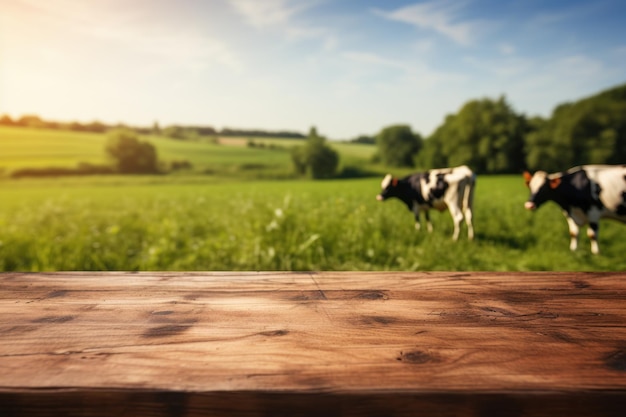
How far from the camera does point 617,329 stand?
41.8 inches

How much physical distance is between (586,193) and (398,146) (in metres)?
7.96

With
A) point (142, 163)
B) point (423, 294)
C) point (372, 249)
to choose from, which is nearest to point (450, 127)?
point (372, 249)

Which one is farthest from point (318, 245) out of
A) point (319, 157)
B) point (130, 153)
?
point (130, 153)

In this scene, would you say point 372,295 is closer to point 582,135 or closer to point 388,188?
point 388,188

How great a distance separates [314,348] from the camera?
95cm

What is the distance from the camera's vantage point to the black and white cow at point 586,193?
459 cm

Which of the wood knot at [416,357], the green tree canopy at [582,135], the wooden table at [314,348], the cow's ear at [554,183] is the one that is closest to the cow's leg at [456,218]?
the cow's ear at [554,183]

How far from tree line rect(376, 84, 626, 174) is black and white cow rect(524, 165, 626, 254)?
4927 mm

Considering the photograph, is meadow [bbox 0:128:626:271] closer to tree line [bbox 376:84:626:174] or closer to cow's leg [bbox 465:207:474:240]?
cow's leg [bbox 465:207:474:240]

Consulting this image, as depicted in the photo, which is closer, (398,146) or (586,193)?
(586,193)

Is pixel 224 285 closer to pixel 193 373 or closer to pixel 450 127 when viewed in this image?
pixel 193 373

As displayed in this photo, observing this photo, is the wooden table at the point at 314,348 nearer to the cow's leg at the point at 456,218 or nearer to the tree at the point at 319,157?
the cow's leg at the point at 456,218

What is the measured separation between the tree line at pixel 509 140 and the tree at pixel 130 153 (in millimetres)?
27780

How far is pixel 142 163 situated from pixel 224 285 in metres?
37.9
